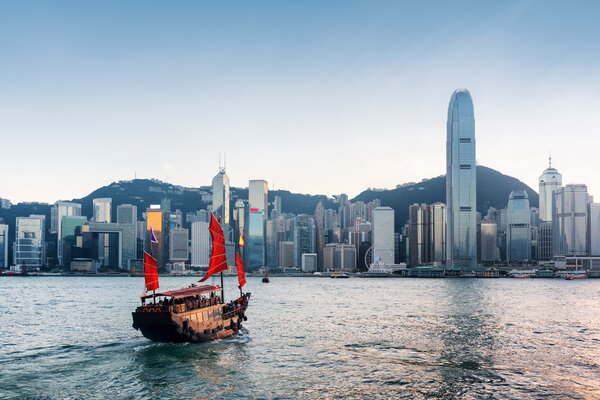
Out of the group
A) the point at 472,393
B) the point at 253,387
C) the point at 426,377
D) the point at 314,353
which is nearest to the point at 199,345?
the point at 314,353

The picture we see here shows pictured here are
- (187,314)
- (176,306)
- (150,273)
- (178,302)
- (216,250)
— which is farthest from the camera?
(216,250)

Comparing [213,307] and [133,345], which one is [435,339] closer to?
[213,307]

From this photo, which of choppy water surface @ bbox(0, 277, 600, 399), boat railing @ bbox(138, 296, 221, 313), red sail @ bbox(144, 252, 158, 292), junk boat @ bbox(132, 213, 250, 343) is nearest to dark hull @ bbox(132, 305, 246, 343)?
junk boat @ bbox(132, 213, 250, 343)

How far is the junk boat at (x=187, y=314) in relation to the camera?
42.1 metres

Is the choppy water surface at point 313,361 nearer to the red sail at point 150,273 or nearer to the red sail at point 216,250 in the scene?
the red sail at point 150,273

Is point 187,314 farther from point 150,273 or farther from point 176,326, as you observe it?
point 150,273

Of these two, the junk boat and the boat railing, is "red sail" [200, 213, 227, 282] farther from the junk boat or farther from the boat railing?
the boat railing

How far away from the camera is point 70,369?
3712 centimetres

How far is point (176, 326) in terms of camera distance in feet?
138

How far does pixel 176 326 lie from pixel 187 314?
1.81 m

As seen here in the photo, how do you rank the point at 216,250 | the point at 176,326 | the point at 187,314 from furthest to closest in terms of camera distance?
the point at 216,250
the point at 187,314
the point at 176,326

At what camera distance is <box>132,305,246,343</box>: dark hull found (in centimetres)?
4188

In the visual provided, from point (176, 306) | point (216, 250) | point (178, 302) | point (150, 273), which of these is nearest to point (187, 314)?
point (176, 306)

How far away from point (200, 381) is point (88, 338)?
21.6 meters
